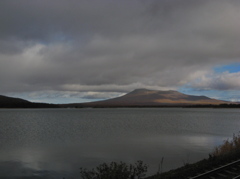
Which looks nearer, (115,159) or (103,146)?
(115,159)

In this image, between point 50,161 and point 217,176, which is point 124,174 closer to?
point 217,176

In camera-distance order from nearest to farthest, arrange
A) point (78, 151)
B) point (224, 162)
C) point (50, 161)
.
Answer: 1. point (224, 162)
2. point (50, 161)
3. point (78, 151)

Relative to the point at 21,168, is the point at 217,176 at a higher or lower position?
higher

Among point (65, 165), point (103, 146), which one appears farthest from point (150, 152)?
point (65, 165)

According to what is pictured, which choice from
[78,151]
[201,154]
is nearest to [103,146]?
[78,151]

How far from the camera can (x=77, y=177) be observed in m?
13.5

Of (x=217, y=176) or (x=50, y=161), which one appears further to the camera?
(x=50, y=161)

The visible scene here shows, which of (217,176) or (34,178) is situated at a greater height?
(217,176)

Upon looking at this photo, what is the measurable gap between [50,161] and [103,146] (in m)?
6.92

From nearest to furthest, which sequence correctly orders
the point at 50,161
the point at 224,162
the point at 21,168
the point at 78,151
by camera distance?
1. the point at 224,162
2. the point at 21,168
3. the point at 50,161
4. the point at 78,151

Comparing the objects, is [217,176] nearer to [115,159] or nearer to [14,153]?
[115,159]

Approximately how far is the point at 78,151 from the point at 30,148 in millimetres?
5470

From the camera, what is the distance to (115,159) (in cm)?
1761

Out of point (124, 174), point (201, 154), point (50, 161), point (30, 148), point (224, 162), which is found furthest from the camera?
point (30, 148)
